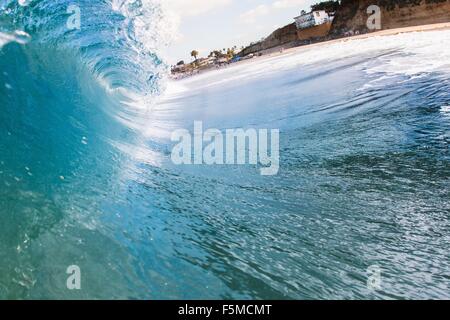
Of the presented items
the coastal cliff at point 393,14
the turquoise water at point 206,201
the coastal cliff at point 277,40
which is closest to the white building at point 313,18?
the coastal cliff at point 393,14

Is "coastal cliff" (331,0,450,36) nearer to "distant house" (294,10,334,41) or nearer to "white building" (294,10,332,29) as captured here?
"distant house" (294,10,334,41)

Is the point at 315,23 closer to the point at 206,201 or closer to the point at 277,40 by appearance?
the point at 277,40

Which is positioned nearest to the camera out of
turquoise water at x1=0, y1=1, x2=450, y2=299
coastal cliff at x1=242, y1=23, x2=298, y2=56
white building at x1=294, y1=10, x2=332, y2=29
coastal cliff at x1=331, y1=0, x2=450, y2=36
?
turquoise water at x1=0, y1=1, x2=450, y2=299

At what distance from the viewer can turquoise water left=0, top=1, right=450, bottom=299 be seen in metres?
2.78

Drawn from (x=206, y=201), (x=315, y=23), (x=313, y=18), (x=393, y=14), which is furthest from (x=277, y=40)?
(x=206, y=201)

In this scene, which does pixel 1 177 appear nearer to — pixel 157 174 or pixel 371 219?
pixel 157 174

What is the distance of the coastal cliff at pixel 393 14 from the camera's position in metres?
48.4

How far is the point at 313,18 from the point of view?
6544 centimetres

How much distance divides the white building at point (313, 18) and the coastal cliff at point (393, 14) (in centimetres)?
195

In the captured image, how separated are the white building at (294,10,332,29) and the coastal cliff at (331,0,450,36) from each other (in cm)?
195

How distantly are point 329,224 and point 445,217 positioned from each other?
110 centimetres

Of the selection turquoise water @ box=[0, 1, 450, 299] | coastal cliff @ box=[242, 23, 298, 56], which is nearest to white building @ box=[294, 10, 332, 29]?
coastal cliff @ box=[242, 23, 298, 56]

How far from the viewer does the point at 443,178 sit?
4.28 m

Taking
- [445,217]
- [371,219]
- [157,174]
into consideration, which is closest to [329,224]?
[371,219]
